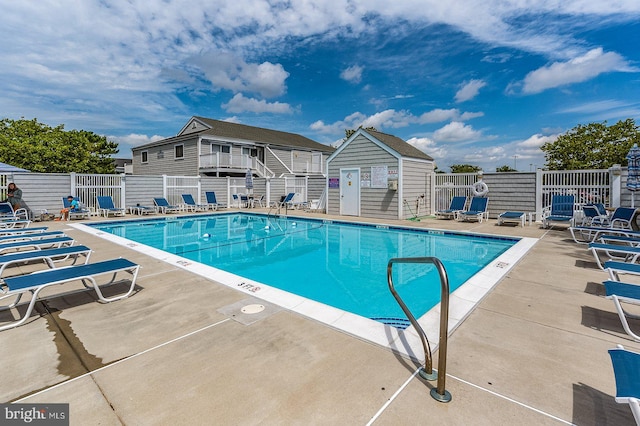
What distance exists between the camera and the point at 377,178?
12836 mm

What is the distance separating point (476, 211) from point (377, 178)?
4097 millimetres

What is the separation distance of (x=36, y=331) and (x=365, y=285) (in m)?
4.40

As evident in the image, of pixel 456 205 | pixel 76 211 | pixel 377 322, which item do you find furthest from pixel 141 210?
pixel 377 322

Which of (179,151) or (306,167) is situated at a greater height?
(179,151)

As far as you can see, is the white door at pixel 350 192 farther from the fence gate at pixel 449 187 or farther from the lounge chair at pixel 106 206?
the lounge chair at pixel 106 206

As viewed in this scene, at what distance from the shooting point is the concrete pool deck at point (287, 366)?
182 cm

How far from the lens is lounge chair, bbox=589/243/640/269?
15.2ft

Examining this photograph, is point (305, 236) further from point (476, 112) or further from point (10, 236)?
point (476, 112)

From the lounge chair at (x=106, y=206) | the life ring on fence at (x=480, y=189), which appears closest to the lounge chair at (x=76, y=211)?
the lounge chair at (x=106, y=206)

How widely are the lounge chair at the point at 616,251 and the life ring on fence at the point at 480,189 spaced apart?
585cm

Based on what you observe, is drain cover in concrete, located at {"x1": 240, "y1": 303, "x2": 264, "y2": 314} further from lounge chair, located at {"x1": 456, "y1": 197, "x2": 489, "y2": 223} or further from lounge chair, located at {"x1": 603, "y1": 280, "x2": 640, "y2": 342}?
lounge chair, located at {"x1": 456, "y1": 197, "x2": 489, "y2": 223}

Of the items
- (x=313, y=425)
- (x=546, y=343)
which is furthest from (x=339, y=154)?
(x=313, y=425)

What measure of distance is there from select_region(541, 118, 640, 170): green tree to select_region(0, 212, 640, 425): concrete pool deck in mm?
28707

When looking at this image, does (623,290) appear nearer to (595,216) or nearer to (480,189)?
(595,216)
